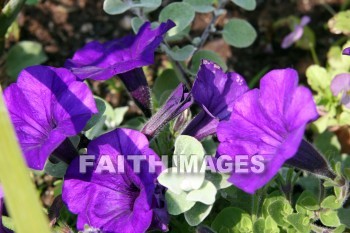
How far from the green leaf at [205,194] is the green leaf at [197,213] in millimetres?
59

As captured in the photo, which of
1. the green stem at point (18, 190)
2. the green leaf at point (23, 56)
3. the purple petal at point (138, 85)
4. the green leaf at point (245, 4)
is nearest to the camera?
the green stem at point (18, 190)

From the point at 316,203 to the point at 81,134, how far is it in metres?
0.57

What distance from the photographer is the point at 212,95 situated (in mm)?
1405

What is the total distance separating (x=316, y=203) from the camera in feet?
4.51

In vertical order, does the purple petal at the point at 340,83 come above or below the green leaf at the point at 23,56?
below

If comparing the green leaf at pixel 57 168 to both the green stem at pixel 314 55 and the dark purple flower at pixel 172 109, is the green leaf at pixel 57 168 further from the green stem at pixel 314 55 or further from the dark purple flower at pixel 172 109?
the green stem at pixel 314 55

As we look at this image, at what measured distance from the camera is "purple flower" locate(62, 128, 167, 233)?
129cm

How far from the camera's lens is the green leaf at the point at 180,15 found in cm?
166

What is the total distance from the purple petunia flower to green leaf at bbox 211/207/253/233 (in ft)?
1.05

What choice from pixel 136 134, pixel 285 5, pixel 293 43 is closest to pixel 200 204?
pixel 136 134

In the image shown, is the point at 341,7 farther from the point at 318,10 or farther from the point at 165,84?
the point at 165,84

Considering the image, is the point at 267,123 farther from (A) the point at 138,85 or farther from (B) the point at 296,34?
(B) the point at 296,34

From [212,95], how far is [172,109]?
0.40 feet

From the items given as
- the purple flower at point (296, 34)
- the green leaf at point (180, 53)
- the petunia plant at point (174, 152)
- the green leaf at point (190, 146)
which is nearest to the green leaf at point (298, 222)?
the petunia plant at point (174, 152)
